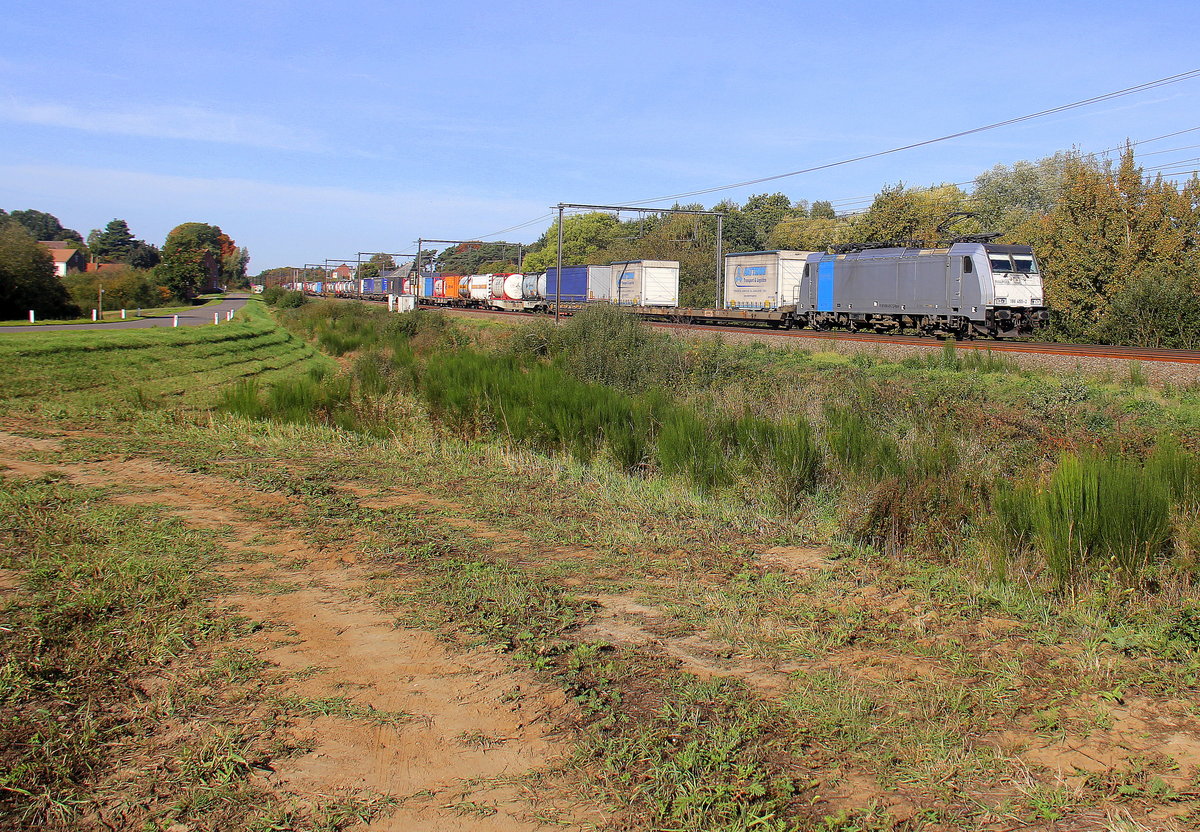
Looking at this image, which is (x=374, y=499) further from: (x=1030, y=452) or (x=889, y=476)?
(x=1030, y=452)

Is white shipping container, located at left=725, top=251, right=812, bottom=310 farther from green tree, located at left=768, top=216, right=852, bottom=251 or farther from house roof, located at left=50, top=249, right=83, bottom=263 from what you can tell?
house roof, located at left=50, top=249, right=83, bottom=263

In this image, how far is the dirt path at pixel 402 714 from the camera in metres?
3.66

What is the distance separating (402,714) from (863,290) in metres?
28.6

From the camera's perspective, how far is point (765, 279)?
37875 millimetres

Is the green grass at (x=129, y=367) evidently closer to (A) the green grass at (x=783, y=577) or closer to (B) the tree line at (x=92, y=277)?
(A) the green grass at (x=783, y=577)

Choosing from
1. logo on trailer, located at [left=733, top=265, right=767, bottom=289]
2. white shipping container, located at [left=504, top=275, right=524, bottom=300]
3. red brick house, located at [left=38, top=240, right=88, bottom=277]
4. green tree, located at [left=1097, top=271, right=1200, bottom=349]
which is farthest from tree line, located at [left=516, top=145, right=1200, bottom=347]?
red brick house, located at [left=38, top=240, right=88, bottom=277]

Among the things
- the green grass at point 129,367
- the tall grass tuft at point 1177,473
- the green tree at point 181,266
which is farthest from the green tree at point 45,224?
the tall grass tuft at point 1177,473

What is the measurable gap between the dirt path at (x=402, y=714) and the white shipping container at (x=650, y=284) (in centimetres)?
3937

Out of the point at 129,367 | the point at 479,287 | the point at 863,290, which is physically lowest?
the point at 129,367

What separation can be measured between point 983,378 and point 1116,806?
14.0 metres

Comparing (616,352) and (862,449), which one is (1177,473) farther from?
(616,352)

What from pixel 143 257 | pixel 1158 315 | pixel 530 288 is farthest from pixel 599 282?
pixel 143 257

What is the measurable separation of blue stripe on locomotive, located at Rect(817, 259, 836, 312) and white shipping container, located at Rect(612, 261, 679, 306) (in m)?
13.3

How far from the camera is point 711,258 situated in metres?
61.0
